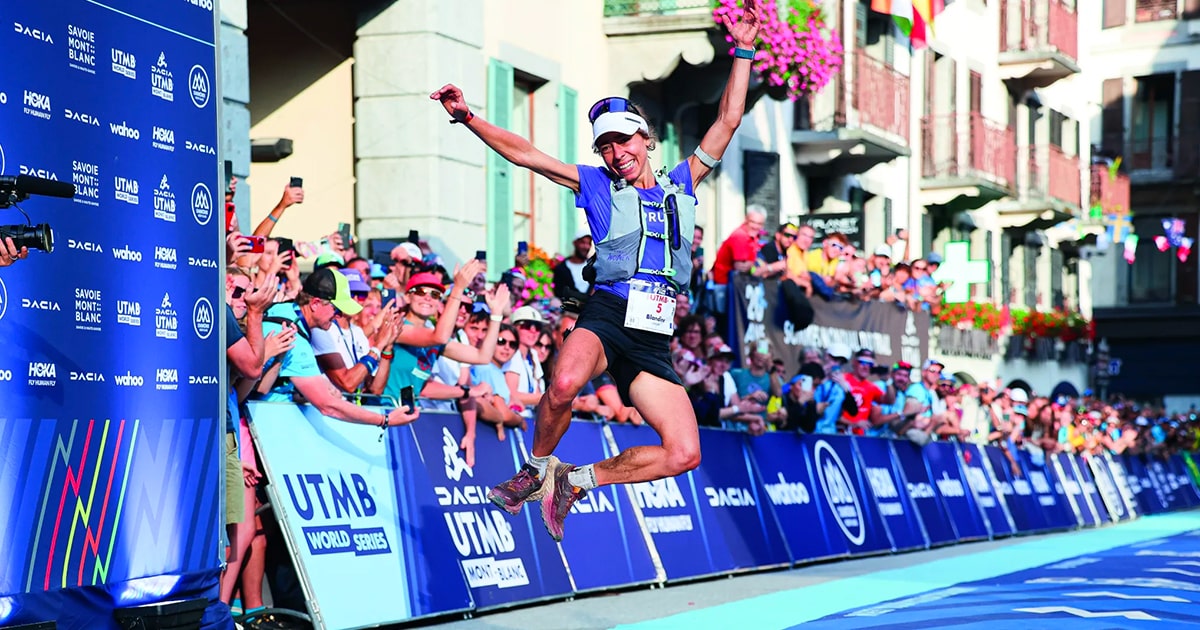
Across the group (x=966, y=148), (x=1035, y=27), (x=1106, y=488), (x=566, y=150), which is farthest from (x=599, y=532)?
(x=1035, y=27)

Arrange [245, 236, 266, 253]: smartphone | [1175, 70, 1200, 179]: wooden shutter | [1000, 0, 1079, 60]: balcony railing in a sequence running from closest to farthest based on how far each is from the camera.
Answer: [245, 236, 266, 253]: smartphone, [1000, 0, 1079, 60]: balcony railing, [1175, 70, 1200, 179]: wooden shutter

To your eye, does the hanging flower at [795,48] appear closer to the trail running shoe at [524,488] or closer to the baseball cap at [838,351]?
the baseball cap at [838,351]

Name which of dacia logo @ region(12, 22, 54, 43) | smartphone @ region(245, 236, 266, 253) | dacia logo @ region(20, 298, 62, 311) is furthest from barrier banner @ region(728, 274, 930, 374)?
dacia logo @ region(12, 22, 54, 43)

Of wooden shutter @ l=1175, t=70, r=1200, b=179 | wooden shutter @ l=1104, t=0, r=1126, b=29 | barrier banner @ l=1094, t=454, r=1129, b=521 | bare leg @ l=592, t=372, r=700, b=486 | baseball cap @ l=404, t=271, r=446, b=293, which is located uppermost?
wooden shutter @ l=1104, t=0, r=1126, b=29

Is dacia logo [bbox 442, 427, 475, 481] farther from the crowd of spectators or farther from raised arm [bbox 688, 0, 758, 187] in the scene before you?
raised arm [bbox 688, 0, 758, 187]

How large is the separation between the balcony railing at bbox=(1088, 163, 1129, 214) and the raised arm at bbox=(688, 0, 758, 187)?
3923 cm

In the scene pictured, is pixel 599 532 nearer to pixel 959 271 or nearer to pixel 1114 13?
pixel 959 271

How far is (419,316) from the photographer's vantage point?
1204cm

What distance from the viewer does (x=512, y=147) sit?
8312 millimetres

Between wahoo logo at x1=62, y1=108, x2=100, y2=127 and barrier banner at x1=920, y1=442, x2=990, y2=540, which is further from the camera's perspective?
barrier banner at x1=920, y1=442, x2=990, y2=540

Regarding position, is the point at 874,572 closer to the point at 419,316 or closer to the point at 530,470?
the point at 419,316

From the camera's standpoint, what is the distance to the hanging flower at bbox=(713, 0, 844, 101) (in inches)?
878

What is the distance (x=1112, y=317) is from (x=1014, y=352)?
41.9 feet

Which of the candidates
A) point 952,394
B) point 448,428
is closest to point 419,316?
point 448,428
